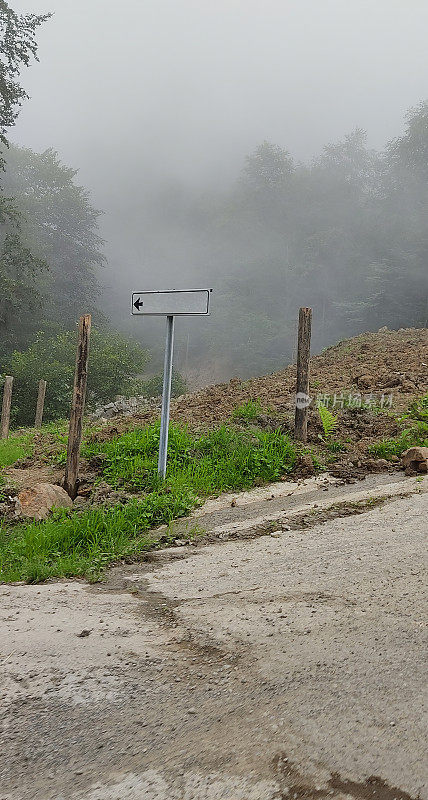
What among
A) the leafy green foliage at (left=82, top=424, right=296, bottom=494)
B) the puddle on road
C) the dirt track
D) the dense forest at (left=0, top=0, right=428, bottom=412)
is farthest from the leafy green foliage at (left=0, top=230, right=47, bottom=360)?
the puddle on road

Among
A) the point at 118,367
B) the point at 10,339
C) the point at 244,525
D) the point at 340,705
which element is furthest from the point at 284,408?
the point at 10,339

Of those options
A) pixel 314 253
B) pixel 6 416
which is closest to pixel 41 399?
pixel 6 416

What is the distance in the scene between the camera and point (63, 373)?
21266 millimetres

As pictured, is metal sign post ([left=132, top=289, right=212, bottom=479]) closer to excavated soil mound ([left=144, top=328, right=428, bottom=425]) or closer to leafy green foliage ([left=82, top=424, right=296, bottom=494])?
leafy green foliage ([left=82, top=424, right=296, bottom=494])

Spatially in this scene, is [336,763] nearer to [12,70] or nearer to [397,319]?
[12,70]

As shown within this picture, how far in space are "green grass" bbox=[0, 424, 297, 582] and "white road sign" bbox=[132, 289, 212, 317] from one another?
1.80 m

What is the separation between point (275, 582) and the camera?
3914 mm

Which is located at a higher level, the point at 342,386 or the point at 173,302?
the point at 173,302

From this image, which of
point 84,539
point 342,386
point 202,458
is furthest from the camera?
point 342,386

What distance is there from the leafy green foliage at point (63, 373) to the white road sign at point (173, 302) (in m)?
15.1

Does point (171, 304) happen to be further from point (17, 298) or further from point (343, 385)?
point (17, 298)

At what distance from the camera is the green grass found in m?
4.80

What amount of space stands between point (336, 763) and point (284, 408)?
745cm

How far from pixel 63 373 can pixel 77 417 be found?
14.9 metres
